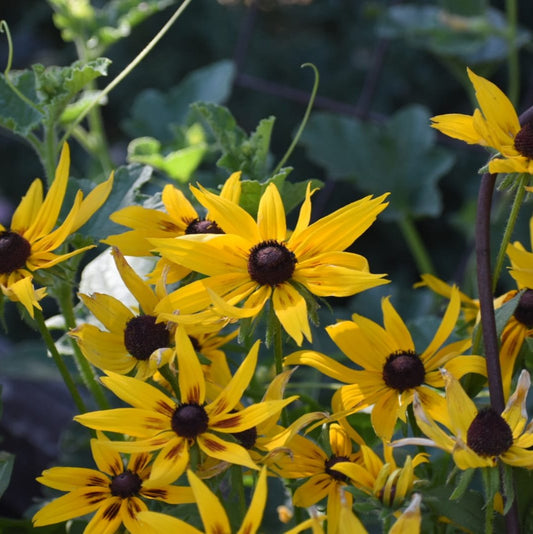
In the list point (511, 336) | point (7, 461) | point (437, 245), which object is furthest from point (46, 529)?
point (437, 245)

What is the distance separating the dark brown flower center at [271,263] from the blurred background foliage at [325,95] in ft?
1.06

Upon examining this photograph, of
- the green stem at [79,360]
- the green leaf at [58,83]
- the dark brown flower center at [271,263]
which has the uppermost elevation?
the green leaf at [58,83]

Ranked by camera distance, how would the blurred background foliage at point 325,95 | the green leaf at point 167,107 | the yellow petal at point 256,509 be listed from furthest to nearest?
the green leaf at point 167,107 → the blurred background foliage at point 325,95 → the yellow petal at point 256,509

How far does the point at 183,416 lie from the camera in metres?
0.53

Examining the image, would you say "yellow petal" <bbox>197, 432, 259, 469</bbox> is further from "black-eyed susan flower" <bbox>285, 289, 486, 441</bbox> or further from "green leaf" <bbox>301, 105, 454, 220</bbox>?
"green leaf" <bbox>301, 105, 454, 220</bbox>

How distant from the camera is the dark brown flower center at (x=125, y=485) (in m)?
0.56

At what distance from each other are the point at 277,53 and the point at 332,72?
6.0 inches

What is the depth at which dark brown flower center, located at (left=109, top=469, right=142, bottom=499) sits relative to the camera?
Result: 0.56 metres

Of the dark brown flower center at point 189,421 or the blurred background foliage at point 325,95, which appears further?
the blurred background foliage at point 325,95

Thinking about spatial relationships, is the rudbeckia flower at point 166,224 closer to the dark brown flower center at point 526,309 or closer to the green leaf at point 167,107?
the dark brown flower center at point 526,309

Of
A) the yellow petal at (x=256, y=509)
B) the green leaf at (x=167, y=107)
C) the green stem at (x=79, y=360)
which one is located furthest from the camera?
the green leaf at (x=167, y=107)

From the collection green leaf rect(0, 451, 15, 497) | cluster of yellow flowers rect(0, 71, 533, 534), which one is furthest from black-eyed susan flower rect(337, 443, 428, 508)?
green leaf rect(0, 451, 15, 497)

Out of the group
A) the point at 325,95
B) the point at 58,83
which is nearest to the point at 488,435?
the point at 58,83

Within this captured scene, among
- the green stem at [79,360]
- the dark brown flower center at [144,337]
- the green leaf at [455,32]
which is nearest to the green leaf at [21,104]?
the green stem at [79,360]
